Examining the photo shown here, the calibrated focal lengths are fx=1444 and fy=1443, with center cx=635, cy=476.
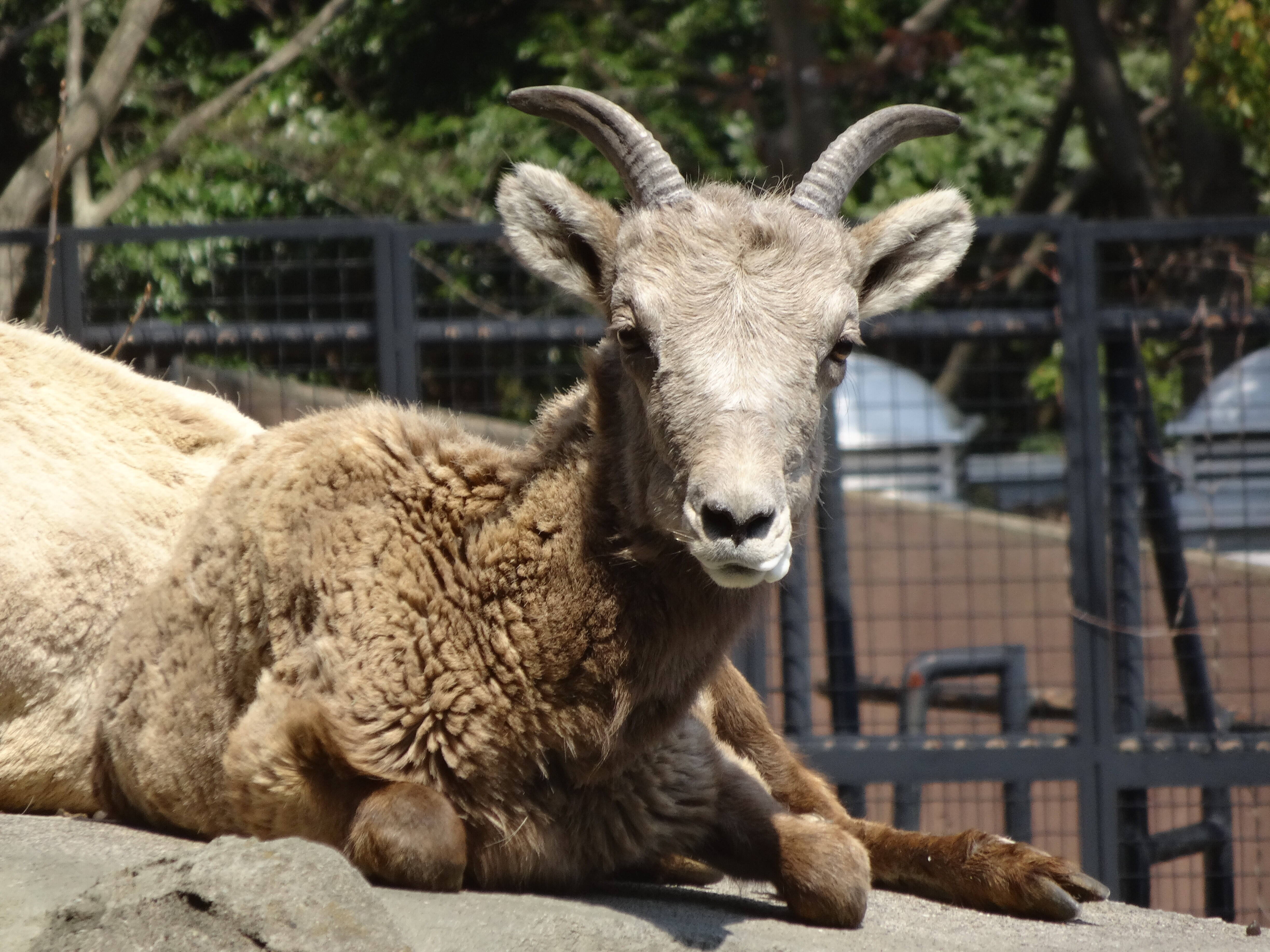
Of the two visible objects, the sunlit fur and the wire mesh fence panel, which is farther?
the wire mesh fence panel

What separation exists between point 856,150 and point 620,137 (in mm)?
711

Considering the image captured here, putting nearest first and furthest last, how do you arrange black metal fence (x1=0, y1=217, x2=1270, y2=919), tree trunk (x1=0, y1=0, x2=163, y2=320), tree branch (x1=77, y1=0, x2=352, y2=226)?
black metal fence (x1=0, y1=217, x2=1270, y2=919), tree trunk (x1=0, y1=0, x2=163, y2=320), tree branch (x1=77, y1=0, x2=352, y2=226)

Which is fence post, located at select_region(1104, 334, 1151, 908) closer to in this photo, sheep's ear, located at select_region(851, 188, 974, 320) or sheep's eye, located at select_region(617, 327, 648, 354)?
sheep's ear, located at select_region(851, 188, 974, 320)

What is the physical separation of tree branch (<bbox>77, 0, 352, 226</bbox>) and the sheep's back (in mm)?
6396

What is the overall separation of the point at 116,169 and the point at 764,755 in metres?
9.26

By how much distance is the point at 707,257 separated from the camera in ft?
12.5

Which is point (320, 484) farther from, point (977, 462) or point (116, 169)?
point (116, 169)

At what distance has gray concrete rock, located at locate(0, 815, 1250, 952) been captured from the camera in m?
2.76

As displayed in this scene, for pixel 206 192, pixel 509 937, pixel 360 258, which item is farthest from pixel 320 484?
pixel 206 192

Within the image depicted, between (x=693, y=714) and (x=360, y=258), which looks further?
(x=360, y=258)

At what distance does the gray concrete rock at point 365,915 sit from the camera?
2.76m

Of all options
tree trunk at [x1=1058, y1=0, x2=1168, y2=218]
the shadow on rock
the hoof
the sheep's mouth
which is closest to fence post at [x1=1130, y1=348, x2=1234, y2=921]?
the hoof

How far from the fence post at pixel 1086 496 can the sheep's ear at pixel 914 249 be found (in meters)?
2.62

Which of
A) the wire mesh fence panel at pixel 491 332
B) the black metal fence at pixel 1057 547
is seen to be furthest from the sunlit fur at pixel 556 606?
the wire mesh fence panel at pixel 491 332
